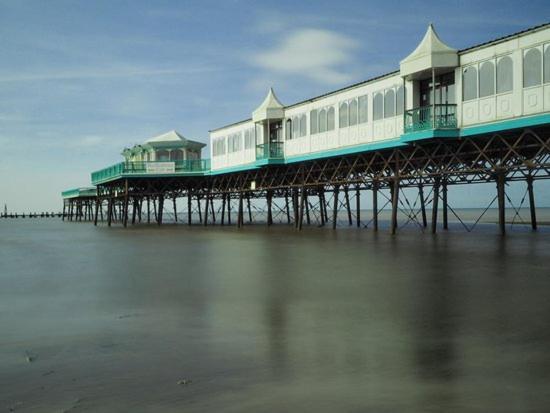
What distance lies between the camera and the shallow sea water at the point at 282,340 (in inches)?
222

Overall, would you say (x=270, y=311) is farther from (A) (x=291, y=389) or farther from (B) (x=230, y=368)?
(A) (x=291, y=389)

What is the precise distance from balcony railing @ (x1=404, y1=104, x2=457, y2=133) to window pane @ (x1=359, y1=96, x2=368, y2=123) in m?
3.83

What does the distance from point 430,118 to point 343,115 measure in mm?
7348

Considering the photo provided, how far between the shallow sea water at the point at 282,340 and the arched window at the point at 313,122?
65.0 ft

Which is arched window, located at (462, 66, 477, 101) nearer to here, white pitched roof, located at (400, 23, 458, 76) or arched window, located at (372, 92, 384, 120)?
white pitched roof, located at (400, 23, 458, 76)

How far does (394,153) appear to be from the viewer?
3064 cm

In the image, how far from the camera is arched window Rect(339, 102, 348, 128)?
3212cm

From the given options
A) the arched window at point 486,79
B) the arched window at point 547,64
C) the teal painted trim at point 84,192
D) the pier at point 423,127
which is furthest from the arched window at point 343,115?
the teal painted trim at point 84,192

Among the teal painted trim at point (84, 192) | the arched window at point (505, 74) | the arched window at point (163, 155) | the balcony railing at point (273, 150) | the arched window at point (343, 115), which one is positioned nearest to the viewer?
the arched window at point (505, 74)

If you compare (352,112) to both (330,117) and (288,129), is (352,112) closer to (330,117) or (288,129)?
(330,117)

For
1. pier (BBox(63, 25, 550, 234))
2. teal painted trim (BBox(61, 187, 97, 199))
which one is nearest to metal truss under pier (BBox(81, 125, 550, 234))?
pier (BBox(63, 25, 550, 234))

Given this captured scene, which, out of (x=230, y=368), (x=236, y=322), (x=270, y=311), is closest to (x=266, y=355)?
(x=230, y=368)

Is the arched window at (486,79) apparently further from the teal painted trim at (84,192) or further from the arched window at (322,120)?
the teal painted trim at (84,192)

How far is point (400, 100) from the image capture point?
28.2 m
